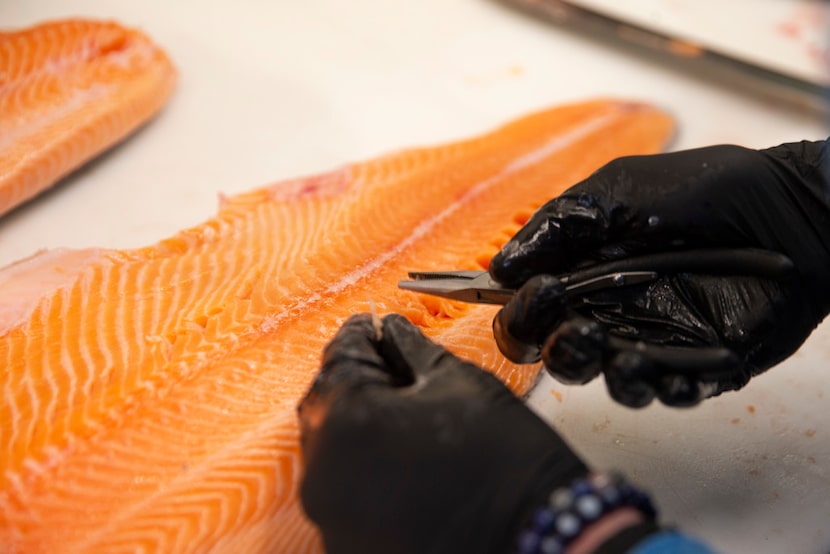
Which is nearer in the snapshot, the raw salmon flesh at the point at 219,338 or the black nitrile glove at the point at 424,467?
the black nitrile glove at the point at 424,467

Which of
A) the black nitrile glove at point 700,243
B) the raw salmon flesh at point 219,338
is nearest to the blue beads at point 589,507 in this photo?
the black nitrile glove at point 700,243

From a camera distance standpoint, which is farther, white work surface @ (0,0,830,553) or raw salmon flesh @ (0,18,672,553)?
white work surface @ (0,0,830,553)

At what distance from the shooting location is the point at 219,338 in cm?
242

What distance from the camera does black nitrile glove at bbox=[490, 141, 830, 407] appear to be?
230 centimetres

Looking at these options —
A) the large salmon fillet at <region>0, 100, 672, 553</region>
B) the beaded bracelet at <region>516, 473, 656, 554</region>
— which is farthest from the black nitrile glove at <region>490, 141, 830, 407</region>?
the beaded bracelet at <region>516, 473, 656, 554</region>

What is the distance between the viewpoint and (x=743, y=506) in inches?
101

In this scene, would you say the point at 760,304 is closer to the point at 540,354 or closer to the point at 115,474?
the point at 540,354

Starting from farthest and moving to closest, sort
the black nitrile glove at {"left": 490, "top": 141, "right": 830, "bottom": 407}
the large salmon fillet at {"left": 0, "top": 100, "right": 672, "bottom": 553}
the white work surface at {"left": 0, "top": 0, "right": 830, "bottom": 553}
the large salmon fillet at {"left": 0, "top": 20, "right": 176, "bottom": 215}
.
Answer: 1. the large salmon fillet at {"left": 0, "top": 20, "right": 176, "bottom": 215}
2. the white work surface at {"left": 0, "top": 0, "right": 830, "bottom": 553}
3. the black nitrile glove at {"left": 490, "top": 141, "right": 830, "bottom": 407}
4. the large salmon fillet at {"left": 0, "top": 100, "right": 672, "bottom": 553}

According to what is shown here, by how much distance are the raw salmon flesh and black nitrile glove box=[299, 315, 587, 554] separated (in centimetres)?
41

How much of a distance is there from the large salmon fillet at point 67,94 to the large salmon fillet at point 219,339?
2.49ft

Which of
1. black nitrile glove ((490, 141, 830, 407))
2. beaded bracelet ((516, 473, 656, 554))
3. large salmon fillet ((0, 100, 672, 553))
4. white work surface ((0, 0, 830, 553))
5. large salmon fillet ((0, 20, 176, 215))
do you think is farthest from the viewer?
large salmon fillet ((0, 20, 176, 215))

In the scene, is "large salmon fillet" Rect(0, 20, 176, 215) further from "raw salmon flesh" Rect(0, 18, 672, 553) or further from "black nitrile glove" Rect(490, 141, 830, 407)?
"black nitrile glove" Rect(490, 141, 830, 407)

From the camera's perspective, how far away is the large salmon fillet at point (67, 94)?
3205mm

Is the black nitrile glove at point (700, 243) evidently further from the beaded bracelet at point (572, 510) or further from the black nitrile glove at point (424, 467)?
the beaded bracelet at point (572, 510)
